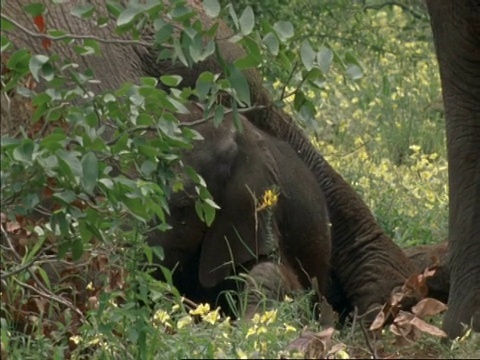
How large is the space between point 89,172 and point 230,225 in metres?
2.23

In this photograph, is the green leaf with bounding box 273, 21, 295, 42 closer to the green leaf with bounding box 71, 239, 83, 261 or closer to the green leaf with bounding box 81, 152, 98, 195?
the green leaf with bounding box 81, 152, 98, 195

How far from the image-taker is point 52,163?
3.81 m

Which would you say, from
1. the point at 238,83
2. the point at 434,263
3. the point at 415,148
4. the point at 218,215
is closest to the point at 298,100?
the point at 238,83

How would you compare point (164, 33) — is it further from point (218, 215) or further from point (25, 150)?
point (218, 215)

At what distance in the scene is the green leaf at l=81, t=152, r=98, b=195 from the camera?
3.83 metres

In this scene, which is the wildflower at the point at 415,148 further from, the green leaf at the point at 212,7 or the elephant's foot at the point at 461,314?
the green leaf at the point at 212,7

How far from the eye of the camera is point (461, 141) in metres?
5.56

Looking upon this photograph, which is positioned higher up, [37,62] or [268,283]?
[37,62]

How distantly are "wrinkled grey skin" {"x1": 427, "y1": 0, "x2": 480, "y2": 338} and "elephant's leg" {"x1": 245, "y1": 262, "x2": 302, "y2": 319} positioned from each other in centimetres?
70

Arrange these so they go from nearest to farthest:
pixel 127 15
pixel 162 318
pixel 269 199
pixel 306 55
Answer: pixel 127 15, pixel 306 55, pixel 162 318, pixel 269 199

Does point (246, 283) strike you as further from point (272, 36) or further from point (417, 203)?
point (417, 203)

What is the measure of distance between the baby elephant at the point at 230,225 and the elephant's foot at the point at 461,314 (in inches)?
28.6

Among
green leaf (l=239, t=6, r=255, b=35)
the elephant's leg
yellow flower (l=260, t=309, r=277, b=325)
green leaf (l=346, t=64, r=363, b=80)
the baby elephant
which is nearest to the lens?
green leaf (l=239, t=6, r=255, b=35)

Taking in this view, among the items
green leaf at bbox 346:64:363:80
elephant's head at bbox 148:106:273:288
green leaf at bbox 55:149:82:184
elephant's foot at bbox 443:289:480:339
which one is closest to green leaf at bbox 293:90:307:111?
green leaf at bbox 346:64:363:80
